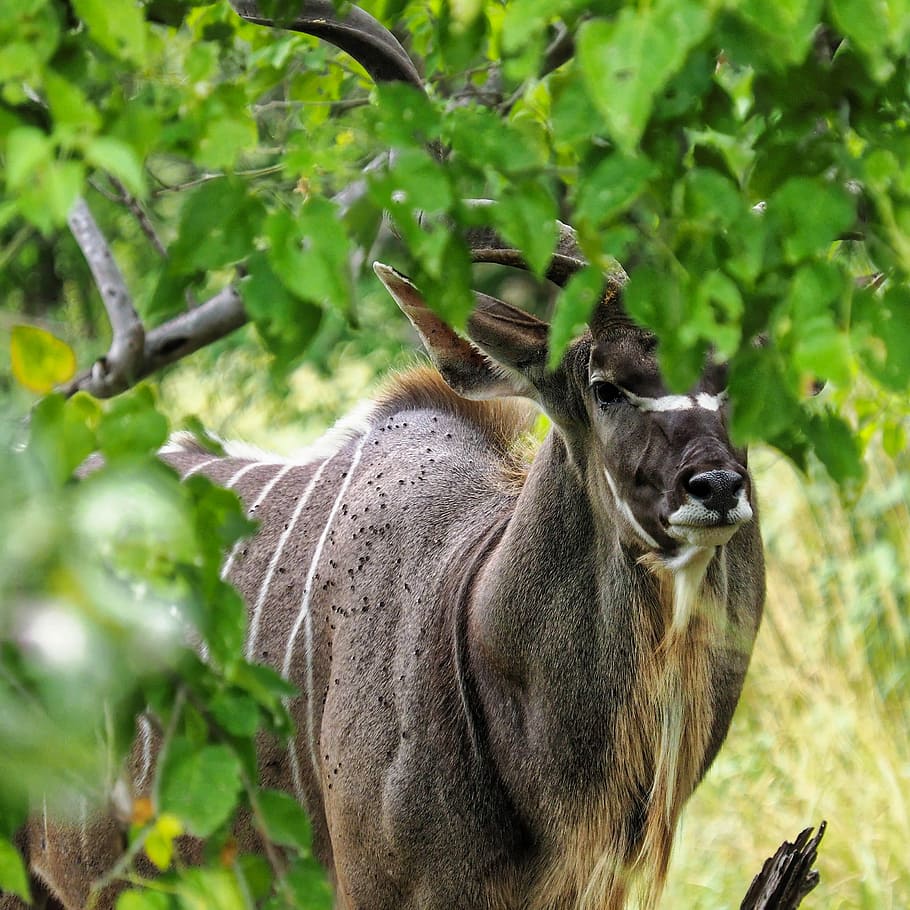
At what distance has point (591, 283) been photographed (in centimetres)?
136

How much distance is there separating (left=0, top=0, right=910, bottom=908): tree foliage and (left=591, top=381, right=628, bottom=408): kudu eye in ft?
3.88

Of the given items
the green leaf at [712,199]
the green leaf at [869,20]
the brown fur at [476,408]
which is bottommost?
the brown fur at [476,408]

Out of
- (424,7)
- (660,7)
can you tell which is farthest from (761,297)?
(424,7)

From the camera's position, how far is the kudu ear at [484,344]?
9.59ft

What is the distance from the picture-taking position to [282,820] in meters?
1.46

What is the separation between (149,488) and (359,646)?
2.01 metres

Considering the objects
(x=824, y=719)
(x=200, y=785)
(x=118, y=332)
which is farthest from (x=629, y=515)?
(x=824, y=719)

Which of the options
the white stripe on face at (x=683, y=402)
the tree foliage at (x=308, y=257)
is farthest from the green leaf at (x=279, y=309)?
the white stripe on face at (x=683, y=402)

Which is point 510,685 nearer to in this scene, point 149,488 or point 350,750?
point 350,750

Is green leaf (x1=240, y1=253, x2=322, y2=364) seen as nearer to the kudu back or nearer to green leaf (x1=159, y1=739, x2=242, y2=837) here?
green leaf (x1=159, y1=739, x2=242, y2=837)

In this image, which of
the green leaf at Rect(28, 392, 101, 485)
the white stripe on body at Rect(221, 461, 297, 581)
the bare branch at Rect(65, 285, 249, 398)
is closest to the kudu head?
the bare branch at Rect(65, 285, 249, 398)

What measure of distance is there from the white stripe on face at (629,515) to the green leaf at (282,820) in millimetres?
1318

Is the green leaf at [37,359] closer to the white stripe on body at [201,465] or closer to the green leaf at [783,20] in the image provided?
the green leaf at [783,20]

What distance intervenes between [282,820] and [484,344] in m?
1.61
